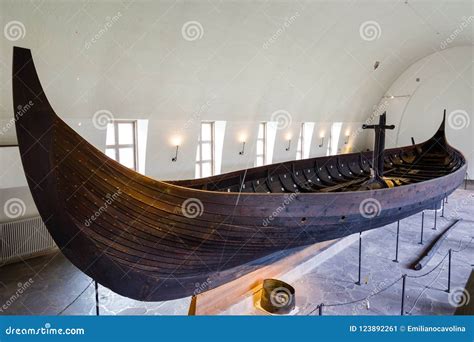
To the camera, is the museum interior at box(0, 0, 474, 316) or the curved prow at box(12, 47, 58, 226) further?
the museum interior at box(0, 0, 474, 316)

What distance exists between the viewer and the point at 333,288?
5.16 meters

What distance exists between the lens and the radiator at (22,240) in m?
5.77

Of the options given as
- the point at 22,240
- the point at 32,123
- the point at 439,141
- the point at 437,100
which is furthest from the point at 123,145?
the point at 437,100

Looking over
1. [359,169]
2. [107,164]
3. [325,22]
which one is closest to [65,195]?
[107,164]

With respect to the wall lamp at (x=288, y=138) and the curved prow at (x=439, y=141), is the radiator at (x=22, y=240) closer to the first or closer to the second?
the wall lamp at (x=288, y=138)

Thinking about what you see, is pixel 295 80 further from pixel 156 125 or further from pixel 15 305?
pixel 15 305

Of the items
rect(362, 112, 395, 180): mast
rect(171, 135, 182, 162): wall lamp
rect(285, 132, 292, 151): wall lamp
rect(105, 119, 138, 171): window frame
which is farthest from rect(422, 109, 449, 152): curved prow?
rect(105, 119, 138, 171): window frame

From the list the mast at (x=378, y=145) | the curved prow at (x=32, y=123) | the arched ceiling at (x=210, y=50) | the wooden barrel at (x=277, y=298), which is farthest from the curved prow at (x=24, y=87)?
the mast at (x=378, y=145)

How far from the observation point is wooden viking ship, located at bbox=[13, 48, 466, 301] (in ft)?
8.07

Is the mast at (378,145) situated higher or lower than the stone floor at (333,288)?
higher

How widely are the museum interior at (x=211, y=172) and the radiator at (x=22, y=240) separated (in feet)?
0.08

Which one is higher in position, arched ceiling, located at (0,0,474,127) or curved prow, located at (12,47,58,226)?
arched ceiling, located at (0,0,474,127)

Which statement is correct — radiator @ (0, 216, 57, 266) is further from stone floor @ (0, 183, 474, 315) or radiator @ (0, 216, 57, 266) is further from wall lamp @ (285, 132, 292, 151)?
wall lamp @ (285, 132, 292, 151)

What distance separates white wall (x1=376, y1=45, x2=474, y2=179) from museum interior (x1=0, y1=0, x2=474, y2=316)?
2.83 metres
